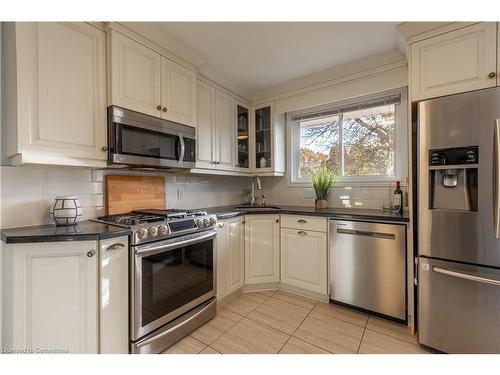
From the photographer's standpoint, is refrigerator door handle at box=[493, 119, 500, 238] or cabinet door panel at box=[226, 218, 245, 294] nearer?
refrigerator door handle at box=[493, 119, 500, 238]

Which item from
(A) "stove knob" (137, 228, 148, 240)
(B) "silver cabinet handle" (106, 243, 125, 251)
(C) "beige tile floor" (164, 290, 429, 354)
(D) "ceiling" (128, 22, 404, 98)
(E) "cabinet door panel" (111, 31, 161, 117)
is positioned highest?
(D) "ceiling" (128, 22, 404, 98)

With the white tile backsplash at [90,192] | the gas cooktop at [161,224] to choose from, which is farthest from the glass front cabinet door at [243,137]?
the gas cooktop at [161,224]

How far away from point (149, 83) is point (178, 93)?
0.28 m

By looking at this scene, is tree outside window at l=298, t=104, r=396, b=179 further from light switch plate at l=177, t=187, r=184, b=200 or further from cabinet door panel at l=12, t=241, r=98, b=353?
cabinet door panel at l=12, t=241, r=98, b=353

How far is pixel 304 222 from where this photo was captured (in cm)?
236

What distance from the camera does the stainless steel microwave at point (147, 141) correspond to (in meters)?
1.60

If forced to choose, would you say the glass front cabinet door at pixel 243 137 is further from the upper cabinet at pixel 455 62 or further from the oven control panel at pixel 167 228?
Result: the upper cabinet at pixel 455 62

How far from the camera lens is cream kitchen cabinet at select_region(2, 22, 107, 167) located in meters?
1.27

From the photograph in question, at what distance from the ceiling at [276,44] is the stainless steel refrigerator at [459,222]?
0.83 m

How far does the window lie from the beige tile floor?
1.42 metres

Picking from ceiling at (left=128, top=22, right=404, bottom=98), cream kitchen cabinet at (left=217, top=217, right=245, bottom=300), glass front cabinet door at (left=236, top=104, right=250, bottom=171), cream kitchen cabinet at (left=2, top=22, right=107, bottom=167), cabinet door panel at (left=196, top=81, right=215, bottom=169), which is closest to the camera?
cream kitchen cabinet at (left=2, top=22, right=107, bottom=167)

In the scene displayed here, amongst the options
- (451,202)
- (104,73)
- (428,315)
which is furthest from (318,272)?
(104,73)

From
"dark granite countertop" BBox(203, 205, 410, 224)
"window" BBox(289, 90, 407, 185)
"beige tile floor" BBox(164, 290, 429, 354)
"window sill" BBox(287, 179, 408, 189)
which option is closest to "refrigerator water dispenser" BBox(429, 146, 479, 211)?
"dark granite countertop" BBox(203, 205, 410, 224)
